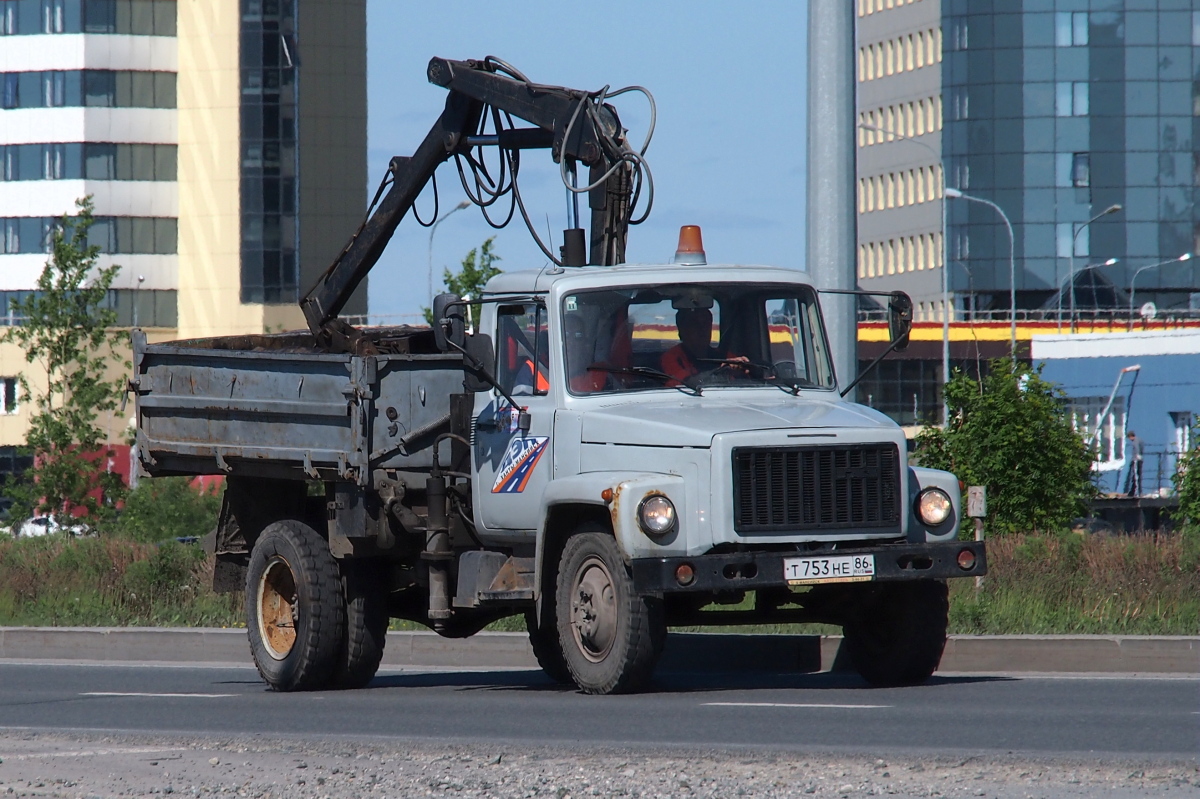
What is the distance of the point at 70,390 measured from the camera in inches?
1810

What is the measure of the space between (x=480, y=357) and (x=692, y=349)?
1.35 meters

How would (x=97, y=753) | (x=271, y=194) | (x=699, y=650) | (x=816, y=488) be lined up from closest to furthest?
(x=97, y=753)
(x=816, y=488)
(x=699, y=650)
(x=271, y=194)

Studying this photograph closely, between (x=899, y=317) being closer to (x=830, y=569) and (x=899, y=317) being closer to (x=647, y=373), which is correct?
(x=647, y=373)

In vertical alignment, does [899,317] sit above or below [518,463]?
above

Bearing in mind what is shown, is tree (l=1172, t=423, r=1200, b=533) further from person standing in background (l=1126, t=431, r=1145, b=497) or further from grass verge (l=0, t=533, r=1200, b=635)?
person standing in background (l=1126, t=431, r=1145, b=497)

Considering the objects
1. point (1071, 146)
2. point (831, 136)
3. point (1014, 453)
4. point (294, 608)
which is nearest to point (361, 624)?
point (294, 608)

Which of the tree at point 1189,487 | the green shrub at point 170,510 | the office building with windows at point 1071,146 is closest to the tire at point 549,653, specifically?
the tree at point 1189,487

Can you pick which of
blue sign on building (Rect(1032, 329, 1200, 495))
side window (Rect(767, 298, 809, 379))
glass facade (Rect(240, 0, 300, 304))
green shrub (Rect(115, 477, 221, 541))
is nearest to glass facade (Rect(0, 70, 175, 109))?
glass facade (Rect(240, 0, 300, 304))

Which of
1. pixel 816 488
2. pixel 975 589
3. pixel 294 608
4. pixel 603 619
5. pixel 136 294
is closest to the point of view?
pixel 816 488

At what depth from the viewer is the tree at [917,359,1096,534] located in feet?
85.0

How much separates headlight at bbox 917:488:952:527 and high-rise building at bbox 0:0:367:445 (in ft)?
248

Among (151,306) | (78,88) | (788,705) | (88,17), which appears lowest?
(788,705)

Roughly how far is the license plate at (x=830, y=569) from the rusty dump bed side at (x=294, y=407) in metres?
2.93

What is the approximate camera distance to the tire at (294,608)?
47.7ft
